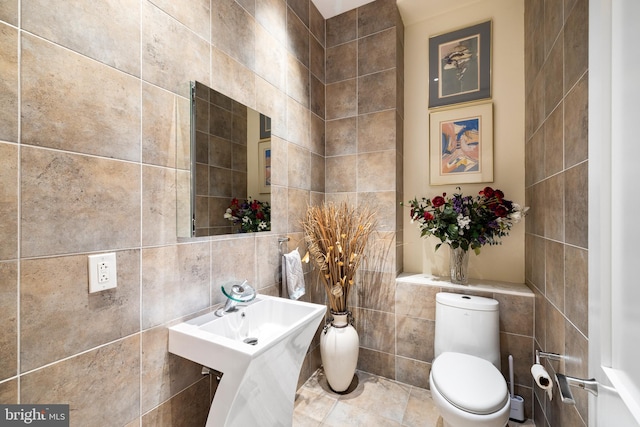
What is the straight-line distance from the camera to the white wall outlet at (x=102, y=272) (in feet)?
2.93

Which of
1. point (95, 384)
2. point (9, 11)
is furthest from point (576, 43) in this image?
point (95, 384)

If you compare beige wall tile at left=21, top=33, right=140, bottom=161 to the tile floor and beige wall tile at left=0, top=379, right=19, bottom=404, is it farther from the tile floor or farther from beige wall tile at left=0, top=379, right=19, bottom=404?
the tile floor

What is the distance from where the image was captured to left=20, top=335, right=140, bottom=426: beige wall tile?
798 mm

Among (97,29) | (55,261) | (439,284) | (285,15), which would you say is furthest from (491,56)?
(55,261)

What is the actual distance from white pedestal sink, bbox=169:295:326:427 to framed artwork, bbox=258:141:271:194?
0.69 m

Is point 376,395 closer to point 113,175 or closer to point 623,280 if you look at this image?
point 623,280

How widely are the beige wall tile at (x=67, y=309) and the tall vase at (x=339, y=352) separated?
4.36 ft

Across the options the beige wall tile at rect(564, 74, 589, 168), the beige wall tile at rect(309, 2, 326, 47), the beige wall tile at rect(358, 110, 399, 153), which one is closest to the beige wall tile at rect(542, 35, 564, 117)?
the beige wall tile at rect(564, 74, 589, 168)

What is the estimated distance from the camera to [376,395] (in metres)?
1.99

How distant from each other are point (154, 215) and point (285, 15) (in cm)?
172

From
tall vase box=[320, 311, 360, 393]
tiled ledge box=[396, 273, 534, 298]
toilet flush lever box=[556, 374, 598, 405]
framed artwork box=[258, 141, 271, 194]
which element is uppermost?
framed artwork box=[258, 141, 271, 194]

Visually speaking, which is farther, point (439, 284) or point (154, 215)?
point (439, 284)

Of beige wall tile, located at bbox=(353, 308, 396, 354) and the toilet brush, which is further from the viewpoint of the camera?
beige wall tile, located at bbox=(353, 308, 396, 354)

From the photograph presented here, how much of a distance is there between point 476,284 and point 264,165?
179 cm
